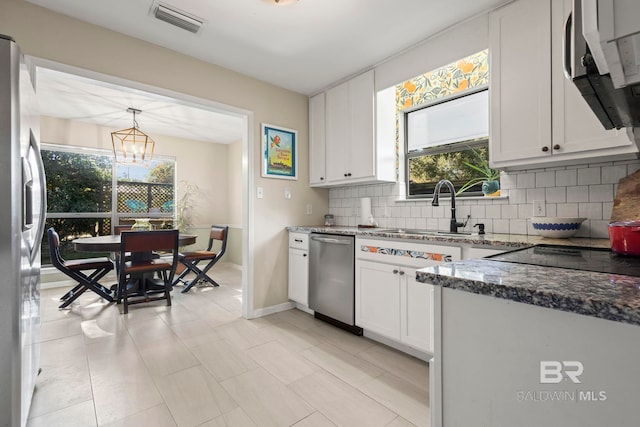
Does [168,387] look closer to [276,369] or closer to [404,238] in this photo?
[276,369]

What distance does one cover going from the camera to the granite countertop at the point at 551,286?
1.86 feet

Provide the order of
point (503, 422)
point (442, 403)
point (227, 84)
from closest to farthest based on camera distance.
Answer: point (503, 422)
point (442, 403)
point (227, 84)

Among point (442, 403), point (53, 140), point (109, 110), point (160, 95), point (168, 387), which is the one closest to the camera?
point (442, 403)

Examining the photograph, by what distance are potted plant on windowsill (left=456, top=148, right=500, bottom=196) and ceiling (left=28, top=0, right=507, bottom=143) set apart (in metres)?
1.12

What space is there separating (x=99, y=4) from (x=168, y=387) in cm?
261

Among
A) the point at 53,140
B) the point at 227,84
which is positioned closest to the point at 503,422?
the point at 227,84

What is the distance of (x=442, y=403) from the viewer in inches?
32.6

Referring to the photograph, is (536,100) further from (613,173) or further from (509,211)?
(509,211)

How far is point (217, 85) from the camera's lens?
2.92m

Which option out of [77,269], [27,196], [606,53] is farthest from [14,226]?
[77,269]

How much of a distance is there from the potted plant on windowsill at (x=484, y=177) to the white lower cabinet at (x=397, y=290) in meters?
0.78

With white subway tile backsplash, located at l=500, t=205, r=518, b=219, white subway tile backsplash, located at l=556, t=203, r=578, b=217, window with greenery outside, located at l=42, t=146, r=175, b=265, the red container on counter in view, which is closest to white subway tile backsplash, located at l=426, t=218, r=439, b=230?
white subway tile backsplash, located at l=500, t=205, r=518, b=219

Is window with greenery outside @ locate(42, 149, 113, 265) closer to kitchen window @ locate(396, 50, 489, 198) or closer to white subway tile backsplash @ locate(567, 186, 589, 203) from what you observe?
kitchen window @ locate(396, 50, 489, 198)

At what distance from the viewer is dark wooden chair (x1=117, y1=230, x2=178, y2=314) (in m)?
3.12
